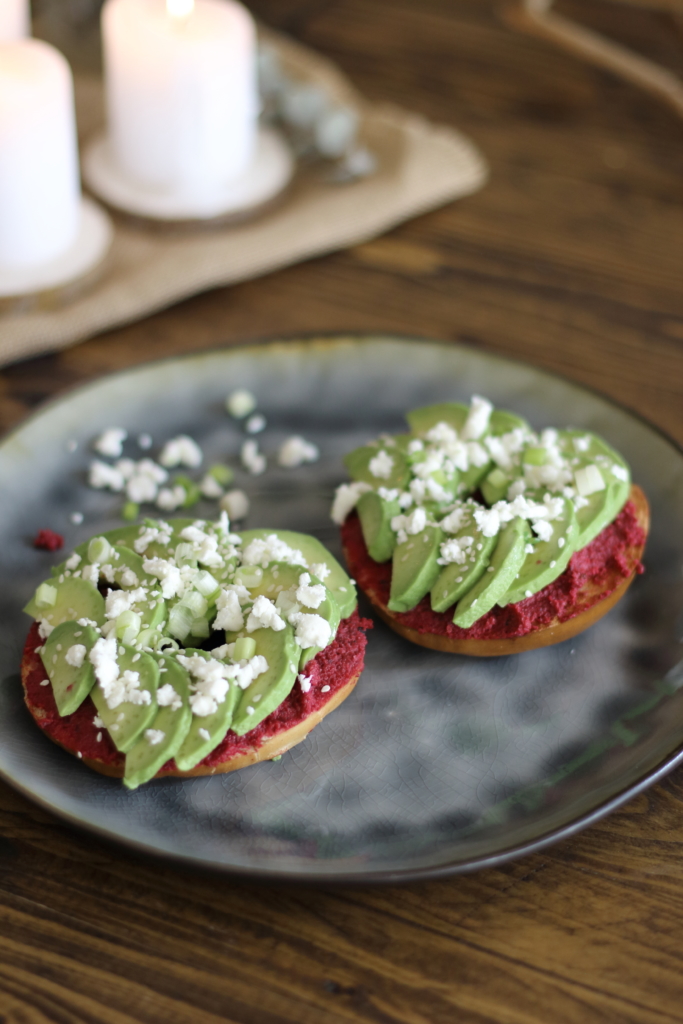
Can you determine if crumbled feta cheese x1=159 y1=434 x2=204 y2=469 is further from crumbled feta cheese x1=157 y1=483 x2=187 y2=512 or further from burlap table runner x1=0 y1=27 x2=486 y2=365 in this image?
burlap table runner x1=0 y1=27 x2=486 y2=365

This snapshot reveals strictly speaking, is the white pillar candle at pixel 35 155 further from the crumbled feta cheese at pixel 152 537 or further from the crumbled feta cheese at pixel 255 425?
the crumbled feta cheese at pixel 152 537

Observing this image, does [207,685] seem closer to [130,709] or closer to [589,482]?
[130,709]

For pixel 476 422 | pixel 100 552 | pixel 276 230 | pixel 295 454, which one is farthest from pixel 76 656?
pixel 276 230

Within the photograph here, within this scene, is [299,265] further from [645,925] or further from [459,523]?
[645,925]

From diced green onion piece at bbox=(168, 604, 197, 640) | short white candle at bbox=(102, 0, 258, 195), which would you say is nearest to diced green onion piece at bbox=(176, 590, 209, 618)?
diced green onion piece at bbox=(168, 604, 197, 640)

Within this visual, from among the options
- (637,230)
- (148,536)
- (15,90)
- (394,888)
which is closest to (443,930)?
(394,888)

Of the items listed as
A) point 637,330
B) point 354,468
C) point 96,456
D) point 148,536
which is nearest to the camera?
point 148,536
